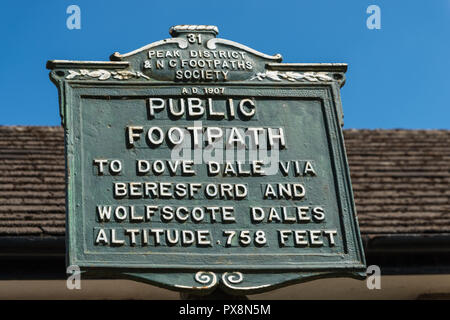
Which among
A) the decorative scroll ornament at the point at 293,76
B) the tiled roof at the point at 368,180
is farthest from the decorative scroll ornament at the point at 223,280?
the tiled roof at the point at 368,180

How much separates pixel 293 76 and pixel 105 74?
4.16 feet

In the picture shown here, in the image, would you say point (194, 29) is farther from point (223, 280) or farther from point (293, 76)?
point (223, 280)

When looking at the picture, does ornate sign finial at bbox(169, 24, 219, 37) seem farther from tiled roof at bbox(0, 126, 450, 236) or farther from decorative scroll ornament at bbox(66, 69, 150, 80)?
tiled roof at bbox(0, 126, 450, 236)

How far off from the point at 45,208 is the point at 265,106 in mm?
2505

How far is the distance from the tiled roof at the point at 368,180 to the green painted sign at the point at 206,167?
59.2 inches

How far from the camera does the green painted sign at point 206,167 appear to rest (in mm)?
4344

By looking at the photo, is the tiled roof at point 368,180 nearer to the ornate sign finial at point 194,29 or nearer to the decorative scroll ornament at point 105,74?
the decorative scroll ornament at point 105,74

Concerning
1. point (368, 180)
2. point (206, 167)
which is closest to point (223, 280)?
point (206, 167)

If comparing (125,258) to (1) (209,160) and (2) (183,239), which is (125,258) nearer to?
(2) (183,239)

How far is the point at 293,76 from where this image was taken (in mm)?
4992

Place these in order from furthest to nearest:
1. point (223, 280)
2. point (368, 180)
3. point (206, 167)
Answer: point (368, 180) < point (206, 167) < point (223, 280)
